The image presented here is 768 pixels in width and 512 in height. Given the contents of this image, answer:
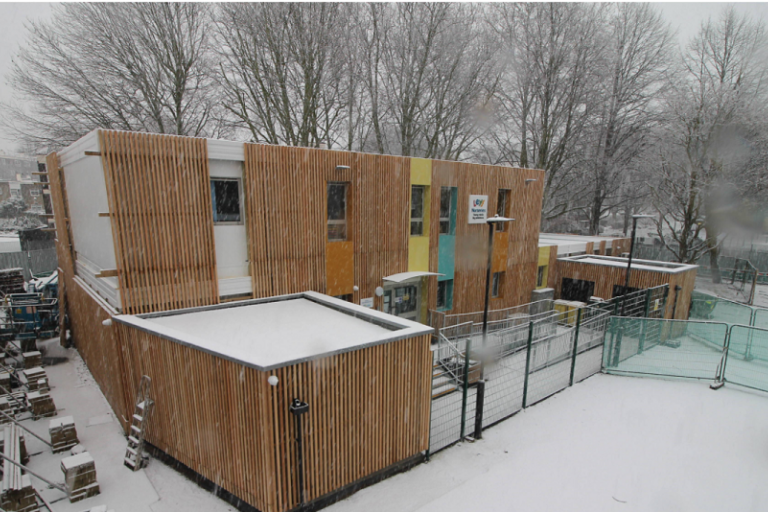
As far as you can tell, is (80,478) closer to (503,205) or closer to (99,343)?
(99,343)

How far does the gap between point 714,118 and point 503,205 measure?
1419 cm

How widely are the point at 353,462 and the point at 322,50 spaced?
62.5 ft

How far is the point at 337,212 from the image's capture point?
10688mm

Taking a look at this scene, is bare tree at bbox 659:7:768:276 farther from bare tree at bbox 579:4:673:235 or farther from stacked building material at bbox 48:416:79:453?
stacked building material at bbox 48:416:79:453

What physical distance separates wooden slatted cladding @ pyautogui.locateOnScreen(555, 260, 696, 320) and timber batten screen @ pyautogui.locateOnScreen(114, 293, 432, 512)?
39.5 ft

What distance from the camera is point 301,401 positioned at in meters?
5.24

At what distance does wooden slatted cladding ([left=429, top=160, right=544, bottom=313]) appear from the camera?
1265cm

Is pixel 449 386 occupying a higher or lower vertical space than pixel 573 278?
lower

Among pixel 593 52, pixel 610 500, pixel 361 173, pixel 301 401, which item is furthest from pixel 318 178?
pixel 593 52

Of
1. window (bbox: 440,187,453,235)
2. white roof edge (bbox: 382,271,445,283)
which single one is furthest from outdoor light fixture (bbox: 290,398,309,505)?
window (bbox: 440,187,453,235)

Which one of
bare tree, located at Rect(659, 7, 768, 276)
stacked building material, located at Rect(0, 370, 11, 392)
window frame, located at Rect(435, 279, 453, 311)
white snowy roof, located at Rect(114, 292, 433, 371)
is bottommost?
stacked building material, located at Rect(0, 370, 11, 392)

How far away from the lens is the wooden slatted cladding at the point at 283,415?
5.14 metres

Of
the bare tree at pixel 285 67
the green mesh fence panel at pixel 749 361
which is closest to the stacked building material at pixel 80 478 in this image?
the green mesh fence panel at pixel 749 361

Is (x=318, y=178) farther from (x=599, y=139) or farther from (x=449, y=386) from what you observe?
(x=599, y=139)
